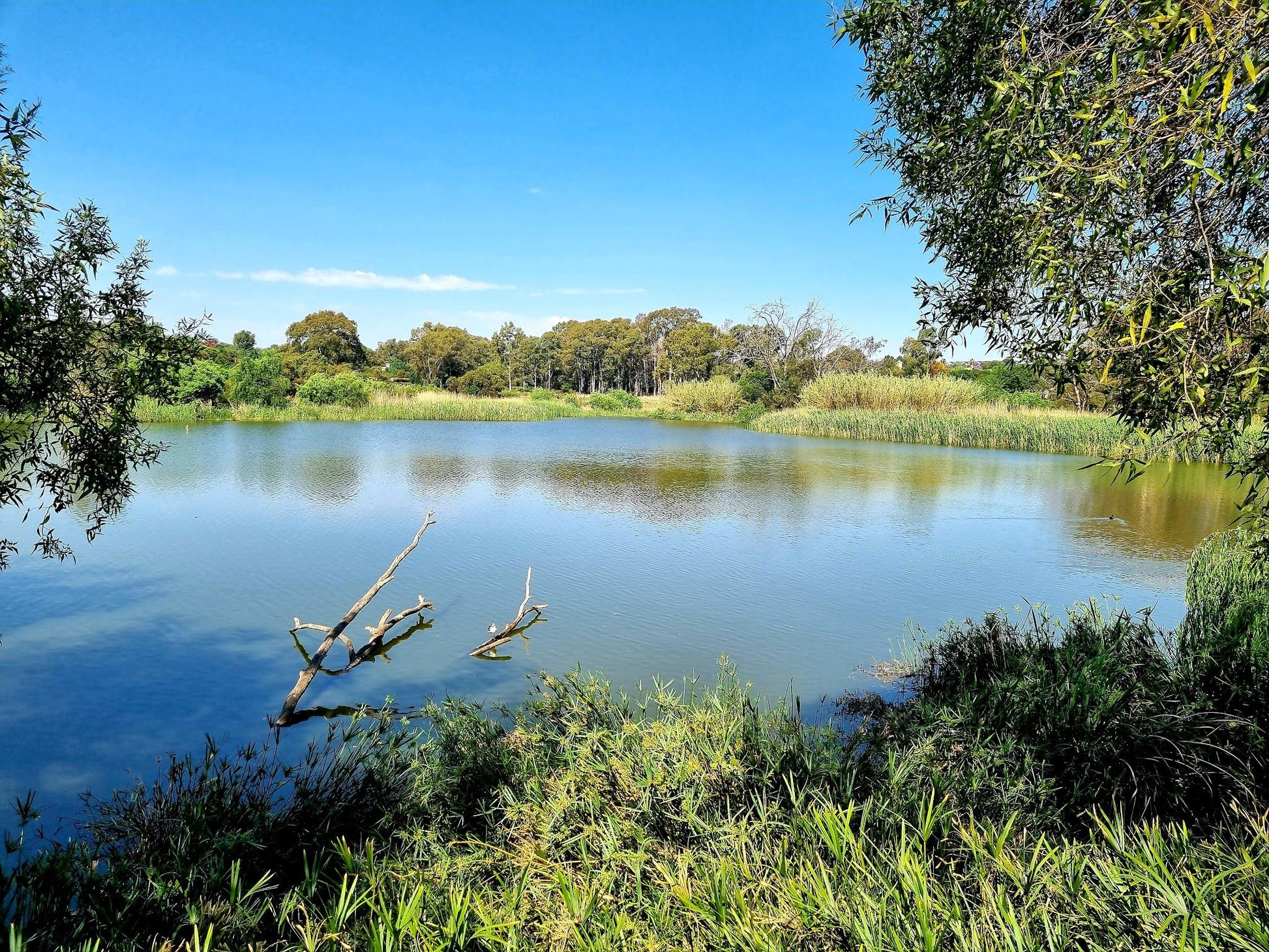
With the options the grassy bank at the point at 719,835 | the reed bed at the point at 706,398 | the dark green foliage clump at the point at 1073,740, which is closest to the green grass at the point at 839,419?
the reed bed at the point at 706,398

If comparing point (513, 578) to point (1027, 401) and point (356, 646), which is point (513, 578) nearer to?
point (356, 646)

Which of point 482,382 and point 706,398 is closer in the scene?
point 706,398

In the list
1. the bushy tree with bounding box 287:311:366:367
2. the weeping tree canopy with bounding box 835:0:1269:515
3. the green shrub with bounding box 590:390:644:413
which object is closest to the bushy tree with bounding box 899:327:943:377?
the weeping tree canopy with bounding box 835:0:1269:515

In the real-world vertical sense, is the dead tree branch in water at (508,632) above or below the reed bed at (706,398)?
below

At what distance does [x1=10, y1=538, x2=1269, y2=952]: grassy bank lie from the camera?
6.49ft

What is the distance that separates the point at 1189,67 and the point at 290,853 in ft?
13.9

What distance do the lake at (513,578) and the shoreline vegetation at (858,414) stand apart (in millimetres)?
7909

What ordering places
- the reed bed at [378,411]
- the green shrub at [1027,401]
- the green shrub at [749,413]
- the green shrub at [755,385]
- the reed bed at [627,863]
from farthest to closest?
the green shrub at [755,385] → the green shrub at [749,413] → the green shrub at [1027,401] → the reed bed at [378,411] → the reed bed at [627,863]

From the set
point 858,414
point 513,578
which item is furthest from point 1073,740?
point 858,414

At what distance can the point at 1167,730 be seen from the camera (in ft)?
11.0

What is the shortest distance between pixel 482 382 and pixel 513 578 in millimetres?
48072

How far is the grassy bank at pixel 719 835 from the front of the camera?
1.98m

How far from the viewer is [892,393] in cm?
3034

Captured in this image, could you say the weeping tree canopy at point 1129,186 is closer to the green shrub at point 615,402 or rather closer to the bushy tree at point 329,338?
the green shrub at point 615,402
